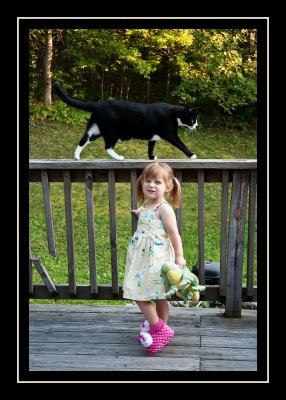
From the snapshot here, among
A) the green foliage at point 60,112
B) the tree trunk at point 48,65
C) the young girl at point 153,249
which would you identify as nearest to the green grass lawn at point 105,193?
the green foliage at point 60,112

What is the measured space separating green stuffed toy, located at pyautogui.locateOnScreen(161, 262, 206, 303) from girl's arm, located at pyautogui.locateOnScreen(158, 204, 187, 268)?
66 millimetres

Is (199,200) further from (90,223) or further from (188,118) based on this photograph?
(90,223)

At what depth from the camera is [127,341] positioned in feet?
11.0

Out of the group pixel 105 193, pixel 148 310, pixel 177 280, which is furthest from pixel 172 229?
pixel 105 193

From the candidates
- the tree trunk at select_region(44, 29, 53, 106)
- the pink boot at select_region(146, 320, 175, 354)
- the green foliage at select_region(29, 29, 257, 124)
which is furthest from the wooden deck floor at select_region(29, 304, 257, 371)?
the tree trunk at select_region(44, 29, 53, 106)

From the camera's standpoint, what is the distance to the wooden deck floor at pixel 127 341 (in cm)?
304

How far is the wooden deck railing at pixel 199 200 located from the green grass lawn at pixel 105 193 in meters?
2.42

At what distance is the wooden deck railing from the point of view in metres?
3.59

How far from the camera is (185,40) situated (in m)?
5.93

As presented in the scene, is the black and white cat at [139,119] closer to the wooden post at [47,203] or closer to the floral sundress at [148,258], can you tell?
the wooden post at [47,203]

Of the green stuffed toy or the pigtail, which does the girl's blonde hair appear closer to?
the pigtail

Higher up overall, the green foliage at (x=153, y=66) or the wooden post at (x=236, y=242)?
the green foliage at (x=153, y=66)
